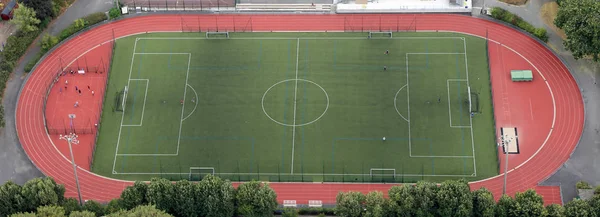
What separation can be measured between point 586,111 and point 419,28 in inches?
1060

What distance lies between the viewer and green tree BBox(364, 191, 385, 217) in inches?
5344

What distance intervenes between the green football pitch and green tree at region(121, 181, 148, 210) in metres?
7.98

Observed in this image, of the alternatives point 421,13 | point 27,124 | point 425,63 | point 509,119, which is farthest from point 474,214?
point 27,124

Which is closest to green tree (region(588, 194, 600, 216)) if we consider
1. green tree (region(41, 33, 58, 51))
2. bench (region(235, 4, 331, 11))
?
bench (region(235, 4, 331, 11))

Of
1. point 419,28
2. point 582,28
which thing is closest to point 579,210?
point 582,28

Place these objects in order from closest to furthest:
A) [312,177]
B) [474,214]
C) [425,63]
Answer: [474,214] → [312,177] → [425,63]

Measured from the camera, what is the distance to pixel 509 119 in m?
150

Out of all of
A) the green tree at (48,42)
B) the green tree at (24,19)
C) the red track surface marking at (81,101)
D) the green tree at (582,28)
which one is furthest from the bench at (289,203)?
the green tree at (24,19)

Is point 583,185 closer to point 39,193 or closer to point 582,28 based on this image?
point 582,28

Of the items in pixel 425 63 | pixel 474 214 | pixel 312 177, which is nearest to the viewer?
pixel 474 214

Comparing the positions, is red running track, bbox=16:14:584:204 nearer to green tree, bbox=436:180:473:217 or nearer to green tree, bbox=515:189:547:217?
green tree, bbox=515:189:547:217

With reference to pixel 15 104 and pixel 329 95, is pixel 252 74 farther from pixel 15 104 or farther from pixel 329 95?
pixel 15 104

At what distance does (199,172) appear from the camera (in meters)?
147

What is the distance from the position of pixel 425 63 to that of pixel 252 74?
80.3ft
